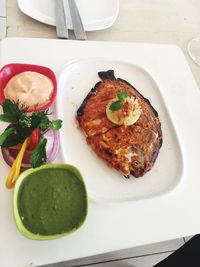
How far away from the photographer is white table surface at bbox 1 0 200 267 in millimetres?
799

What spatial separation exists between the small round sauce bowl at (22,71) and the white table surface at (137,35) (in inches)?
9.7

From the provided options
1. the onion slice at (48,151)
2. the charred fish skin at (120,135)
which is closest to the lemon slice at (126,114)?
the charred fish skin at (120,135)

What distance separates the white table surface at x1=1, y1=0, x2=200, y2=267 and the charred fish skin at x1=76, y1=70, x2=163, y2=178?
12 centimetres

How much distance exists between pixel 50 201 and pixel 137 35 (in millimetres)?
835

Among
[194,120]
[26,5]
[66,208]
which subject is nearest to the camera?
[66,208]

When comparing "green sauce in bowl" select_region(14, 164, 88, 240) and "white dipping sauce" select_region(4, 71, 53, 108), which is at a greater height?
"white dipping sauce" select_region(4, 71, 53, 108)

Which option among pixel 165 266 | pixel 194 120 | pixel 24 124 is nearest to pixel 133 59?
pixel 194 120

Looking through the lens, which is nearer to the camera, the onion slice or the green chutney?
the green chutney

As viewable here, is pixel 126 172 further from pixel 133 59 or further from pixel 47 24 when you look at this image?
pixel 47 24

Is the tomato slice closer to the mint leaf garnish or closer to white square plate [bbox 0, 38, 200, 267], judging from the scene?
white square plate [bbox 0, 38, 200, 267]

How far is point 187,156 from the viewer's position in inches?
40.8

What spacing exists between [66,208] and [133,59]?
0.63 metres

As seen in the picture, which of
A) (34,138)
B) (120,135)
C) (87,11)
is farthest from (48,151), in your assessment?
(87,11)

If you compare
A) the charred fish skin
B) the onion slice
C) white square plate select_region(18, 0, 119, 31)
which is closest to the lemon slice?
the charred fish skin
